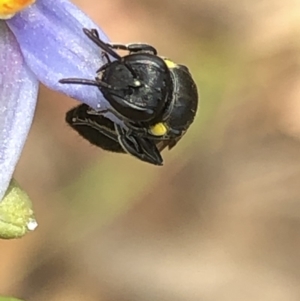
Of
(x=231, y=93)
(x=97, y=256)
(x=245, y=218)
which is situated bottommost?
(x=97, y=256)

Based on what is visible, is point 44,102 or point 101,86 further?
point 44,102

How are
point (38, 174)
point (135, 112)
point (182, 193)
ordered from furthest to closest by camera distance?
point (182, 193) < point (38, 174) < point (135, 112)

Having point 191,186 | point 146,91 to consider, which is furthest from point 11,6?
point 191,186

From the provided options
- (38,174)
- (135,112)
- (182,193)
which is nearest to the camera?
(135,112)

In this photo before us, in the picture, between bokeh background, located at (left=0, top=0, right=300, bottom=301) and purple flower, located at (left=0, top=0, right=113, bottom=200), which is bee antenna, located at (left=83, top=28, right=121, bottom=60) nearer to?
purple flower, located at (left=0, top=0, right=113, bottom=200)

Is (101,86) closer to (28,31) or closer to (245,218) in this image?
(28,31)

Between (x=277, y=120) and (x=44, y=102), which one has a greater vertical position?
(x=277, y=120)

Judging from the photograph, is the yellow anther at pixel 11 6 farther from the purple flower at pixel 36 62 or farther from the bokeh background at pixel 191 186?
the bokeh background at pixel 191 186

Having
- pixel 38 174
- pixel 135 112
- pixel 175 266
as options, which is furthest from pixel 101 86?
pixel 175 266

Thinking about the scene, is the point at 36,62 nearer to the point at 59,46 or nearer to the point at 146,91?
the point at 59,46
